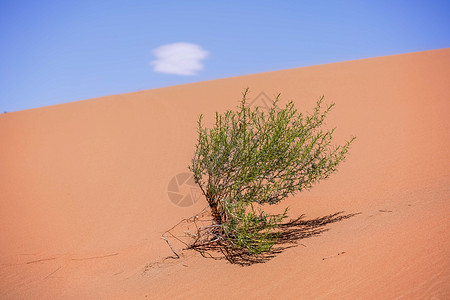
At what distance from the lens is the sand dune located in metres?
3.49

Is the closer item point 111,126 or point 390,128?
point 390,128

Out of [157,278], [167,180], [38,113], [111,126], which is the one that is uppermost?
[38,113]

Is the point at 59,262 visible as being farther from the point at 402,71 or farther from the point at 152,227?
the point at 402,71

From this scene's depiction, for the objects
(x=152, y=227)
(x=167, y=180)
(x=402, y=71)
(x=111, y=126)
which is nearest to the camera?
(x=152, y=227)

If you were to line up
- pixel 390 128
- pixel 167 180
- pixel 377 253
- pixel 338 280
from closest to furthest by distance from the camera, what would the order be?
pixel 338 280
pixel 377 253
pixel 167 180
pixel 390 128

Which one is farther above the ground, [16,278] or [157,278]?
[16,278]

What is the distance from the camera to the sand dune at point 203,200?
3494 millimetres

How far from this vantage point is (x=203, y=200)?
9.16 metres

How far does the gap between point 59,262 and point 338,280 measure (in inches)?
218

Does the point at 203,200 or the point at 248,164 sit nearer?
the point at 248,164

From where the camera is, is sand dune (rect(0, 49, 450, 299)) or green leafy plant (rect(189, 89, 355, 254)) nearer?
sand dune (rect(0, 49, 450, 299))

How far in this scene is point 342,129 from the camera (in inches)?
504

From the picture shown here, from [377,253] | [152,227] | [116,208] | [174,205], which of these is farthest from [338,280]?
[116,208]

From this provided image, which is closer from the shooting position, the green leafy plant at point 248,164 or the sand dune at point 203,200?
the sand dune at point 203,200
